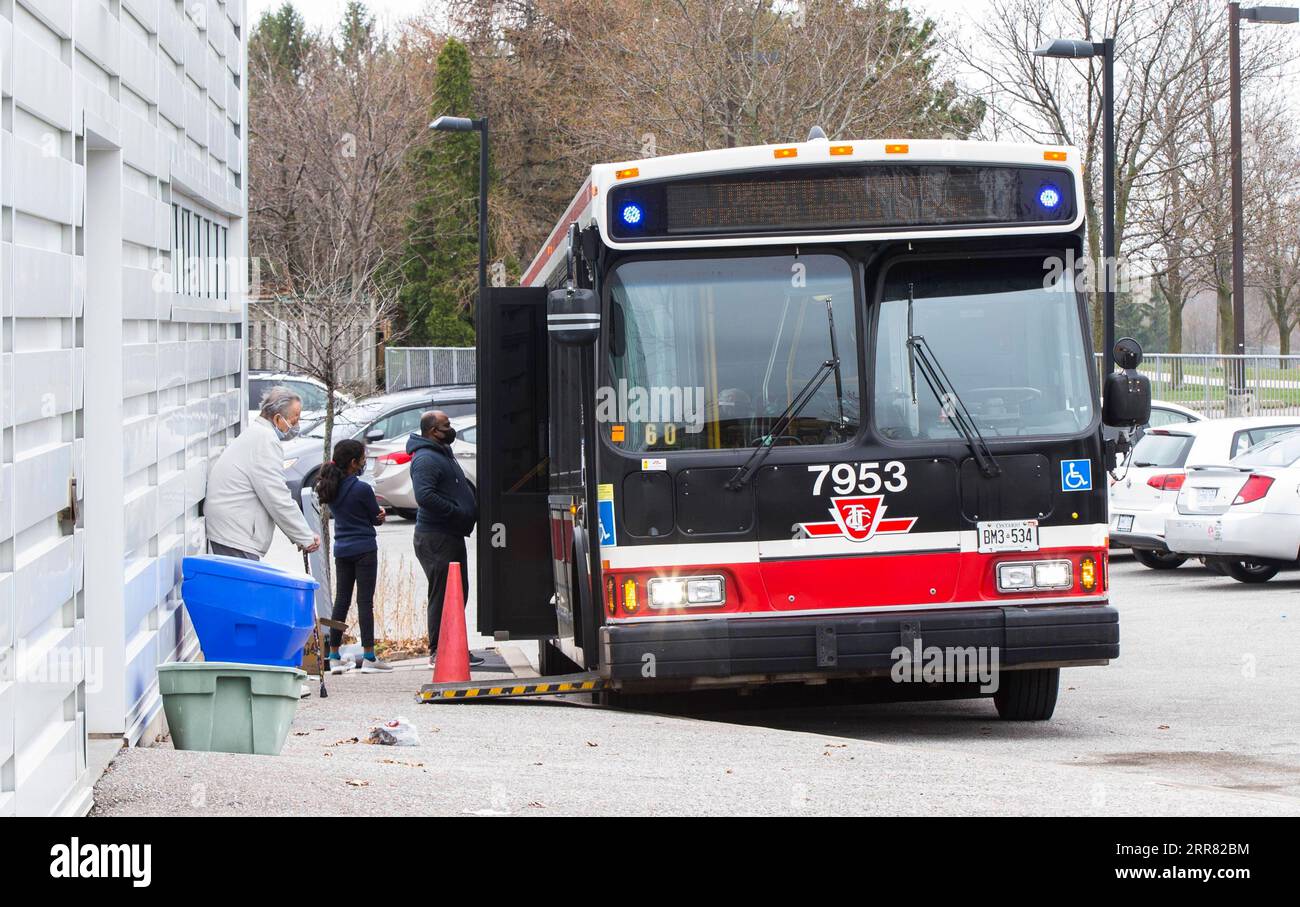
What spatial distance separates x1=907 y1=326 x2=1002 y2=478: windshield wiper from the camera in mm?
8609

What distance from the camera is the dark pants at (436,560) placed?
12328 millimetres

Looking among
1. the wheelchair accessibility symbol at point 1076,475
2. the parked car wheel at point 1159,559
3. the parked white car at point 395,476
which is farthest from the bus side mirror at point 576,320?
the parked white car at point 395,476

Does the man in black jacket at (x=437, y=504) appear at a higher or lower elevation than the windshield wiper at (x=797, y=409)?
lower

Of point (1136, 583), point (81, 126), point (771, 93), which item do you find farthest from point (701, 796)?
point (771, 93)

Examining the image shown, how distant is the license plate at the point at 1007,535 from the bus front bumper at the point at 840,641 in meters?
0.31

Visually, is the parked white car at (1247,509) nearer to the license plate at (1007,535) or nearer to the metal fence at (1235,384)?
the license plate at (1007,535)

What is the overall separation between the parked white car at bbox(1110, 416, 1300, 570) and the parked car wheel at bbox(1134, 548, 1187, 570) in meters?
0.05

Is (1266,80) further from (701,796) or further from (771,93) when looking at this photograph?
(701,796)

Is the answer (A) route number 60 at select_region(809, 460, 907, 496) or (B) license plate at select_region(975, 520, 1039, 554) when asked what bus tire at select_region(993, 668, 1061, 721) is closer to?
(B) license plate at select_region(975, 520, 1039, 554)

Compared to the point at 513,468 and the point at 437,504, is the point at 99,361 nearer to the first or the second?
the point at 513,468

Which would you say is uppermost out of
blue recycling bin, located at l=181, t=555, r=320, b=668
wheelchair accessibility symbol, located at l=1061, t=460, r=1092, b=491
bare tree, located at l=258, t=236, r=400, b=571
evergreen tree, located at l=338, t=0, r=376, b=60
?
evergreen tree, located at l=338, t=0, r=376, b=60

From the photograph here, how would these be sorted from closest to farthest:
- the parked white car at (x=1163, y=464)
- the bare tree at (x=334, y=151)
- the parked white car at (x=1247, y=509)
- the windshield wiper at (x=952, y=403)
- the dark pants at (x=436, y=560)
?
the windshield wiper at (x=952, y=403), the dark pants at (x=436, y=560), the parked white car at (x=1247, y=509), the parked white car at (x=1163, y=464), the bare tree at (x=334, y=151)

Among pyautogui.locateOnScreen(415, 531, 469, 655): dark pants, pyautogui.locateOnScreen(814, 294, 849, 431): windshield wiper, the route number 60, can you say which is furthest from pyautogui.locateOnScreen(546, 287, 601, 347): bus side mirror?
pyautogui.locateOnScreen(415, 531, 469, 655): dark pants

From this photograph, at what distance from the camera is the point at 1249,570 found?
1684 cm
